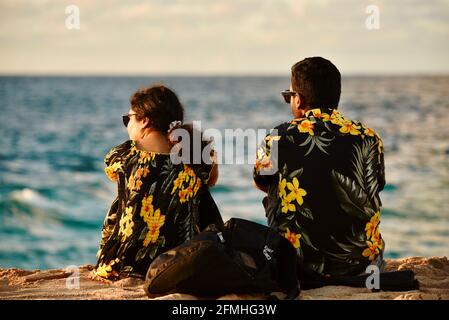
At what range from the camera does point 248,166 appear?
14.5 m

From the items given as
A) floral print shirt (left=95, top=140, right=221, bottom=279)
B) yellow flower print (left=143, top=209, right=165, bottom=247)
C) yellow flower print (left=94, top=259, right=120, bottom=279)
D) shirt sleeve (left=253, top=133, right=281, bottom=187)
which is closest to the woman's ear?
floral print shirt (left=95, top=140, right=221, bottom=279)

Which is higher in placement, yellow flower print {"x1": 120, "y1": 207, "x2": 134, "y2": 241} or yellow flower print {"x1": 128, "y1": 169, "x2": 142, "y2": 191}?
yellow flower print {"x1": 128, "y1": 169, "x2": 142, "y2": 191}

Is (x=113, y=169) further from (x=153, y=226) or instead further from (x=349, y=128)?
(x=349, y=128)

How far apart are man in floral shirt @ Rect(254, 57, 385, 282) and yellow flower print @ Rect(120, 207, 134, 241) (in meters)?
0.70

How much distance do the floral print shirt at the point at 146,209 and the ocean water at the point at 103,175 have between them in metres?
0.70

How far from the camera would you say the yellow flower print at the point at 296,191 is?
152 inches

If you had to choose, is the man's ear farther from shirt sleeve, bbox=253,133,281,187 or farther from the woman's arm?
the woman's arm

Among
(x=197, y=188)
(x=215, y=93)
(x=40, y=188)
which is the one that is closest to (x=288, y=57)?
(x=215, y=93)

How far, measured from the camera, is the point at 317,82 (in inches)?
156

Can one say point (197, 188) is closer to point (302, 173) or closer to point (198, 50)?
point (302, 173)

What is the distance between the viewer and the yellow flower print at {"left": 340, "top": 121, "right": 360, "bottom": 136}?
3932 mm

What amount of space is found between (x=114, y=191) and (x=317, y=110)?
31.3ft

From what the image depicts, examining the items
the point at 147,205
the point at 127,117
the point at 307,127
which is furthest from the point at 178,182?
A: the point at 307,127

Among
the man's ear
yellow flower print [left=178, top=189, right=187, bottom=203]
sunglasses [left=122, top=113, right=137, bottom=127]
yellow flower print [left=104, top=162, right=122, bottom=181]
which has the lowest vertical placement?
yellow flower print [left=178, top=189, right=187, bottom=203]
